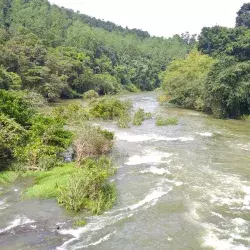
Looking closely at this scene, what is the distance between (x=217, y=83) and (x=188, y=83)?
8.90 metres

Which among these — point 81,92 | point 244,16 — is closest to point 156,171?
point 81,92

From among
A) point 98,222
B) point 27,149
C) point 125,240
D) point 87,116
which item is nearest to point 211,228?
point 125,240

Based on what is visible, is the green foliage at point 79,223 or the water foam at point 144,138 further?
the water foam at point 144,138

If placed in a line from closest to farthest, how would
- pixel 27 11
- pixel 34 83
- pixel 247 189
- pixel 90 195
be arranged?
pixel 90 195 < pixel 247 189 < pixel 34 83 < pixel 27 11

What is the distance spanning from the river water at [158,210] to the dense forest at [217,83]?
509 inches

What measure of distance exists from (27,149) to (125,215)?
679 cm

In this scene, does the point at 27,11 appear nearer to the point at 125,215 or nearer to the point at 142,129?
the point at 142,129

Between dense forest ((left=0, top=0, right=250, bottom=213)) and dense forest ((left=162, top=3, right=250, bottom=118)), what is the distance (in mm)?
100

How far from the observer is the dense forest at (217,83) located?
3519 cm

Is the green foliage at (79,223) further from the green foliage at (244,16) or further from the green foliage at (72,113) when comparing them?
the green foliage at (244,16)

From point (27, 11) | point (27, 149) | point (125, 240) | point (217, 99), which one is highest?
point (27, 11)

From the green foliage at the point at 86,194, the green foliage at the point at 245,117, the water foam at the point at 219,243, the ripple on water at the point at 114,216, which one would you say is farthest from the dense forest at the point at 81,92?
the water foam at the point at 219,243

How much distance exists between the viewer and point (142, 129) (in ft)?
101

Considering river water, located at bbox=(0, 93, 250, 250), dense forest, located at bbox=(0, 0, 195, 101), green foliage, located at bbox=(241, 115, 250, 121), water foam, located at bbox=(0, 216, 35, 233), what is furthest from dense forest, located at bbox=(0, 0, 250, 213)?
water foam, located at bbox=(0, 216, 35, 233)
